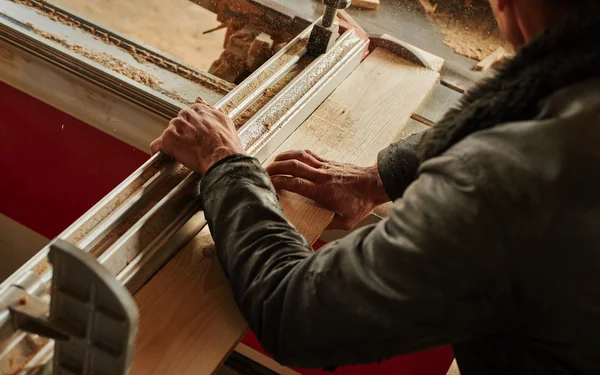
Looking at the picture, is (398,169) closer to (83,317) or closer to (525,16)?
(525,16)

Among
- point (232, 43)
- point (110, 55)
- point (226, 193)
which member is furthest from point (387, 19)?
point (226, 193)

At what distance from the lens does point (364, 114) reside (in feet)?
5.79

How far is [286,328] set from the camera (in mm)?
969

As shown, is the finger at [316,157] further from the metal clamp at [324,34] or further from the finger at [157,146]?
the metal clamp at [324,34]

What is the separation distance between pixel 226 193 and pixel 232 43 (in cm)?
110

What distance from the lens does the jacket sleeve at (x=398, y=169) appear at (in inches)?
56.1

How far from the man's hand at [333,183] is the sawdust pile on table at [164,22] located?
1299 mm

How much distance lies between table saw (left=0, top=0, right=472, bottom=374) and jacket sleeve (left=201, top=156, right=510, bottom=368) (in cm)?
16

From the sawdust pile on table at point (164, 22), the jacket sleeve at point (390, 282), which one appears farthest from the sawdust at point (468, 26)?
the jacket sleeve at point (390, 282)

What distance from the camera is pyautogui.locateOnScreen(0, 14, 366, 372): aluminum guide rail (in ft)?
3.45

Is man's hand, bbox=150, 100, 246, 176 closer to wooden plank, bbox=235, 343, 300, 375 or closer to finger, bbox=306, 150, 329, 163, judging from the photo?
finger, bbox=306, 150, 329, 163

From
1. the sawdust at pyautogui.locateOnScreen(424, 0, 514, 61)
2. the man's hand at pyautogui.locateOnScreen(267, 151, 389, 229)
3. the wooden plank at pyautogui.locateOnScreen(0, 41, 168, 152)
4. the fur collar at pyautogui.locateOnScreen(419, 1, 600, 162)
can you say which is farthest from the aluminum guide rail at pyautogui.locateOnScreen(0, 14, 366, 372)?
the sawdust at pyautogui.locateOnScreen(424, 0, 514, 61)

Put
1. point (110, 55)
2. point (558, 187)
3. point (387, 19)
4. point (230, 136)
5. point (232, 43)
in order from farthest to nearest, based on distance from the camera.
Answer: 1. point (387, 19)
2. point (232, 43)
3. point (110, 55)
4. point (230, 136)
5. point (558, 187)

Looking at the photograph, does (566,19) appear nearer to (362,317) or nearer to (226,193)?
(362,317)
